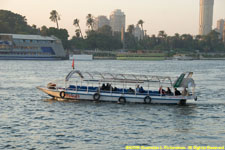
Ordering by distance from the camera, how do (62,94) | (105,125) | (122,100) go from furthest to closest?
(62,94) < (122,100) < (105,125)

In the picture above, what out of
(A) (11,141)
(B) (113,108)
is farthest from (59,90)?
(A) (11,141)

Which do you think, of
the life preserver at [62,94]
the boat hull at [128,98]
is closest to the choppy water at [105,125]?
the boat hull at [128,98]

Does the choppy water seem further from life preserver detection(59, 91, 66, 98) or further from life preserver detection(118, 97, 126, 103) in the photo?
life preserver detection(59, 91, 66, 98)

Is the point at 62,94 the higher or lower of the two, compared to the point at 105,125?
higher

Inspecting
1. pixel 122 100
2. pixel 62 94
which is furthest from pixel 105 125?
pixel 62 94

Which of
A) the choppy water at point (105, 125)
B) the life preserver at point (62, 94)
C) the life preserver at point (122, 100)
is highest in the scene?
the life preserver at point (62, 94)

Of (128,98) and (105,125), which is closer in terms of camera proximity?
(105,125)

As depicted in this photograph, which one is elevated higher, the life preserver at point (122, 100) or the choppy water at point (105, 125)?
the life preserver at point (122, 100)

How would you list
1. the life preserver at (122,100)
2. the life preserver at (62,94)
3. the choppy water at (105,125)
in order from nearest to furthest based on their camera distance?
the choppy water at (105,125)
the life preserver at (122,100)
the life preserver at (62,94)

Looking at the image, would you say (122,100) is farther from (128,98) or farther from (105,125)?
(105,125)

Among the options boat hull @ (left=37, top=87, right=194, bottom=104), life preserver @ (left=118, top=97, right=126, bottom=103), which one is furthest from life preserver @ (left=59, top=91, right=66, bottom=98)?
life preserver @ (left=118, top=97, right=126, bottom=103)

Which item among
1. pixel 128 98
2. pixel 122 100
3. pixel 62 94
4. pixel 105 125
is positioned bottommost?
pixel 105 125

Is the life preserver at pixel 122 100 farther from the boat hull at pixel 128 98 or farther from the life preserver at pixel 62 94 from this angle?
the life preserver at pixel 62 94

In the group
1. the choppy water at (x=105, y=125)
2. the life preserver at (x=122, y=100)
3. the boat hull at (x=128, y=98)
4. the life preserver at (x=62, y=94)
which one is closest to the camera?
the choppy water at (x=105, y=125)
